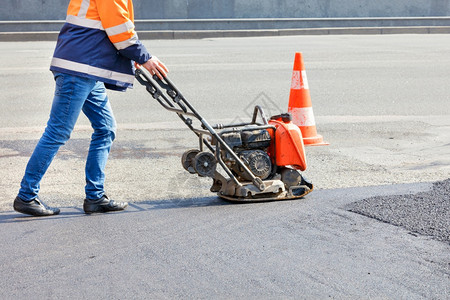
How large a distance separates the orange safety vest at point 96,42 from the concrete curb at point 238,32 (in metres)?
14.8

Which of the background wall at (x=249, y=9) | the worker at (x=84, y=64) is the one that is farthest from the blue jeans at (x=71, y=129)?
the background wall at (x=249, y=9)

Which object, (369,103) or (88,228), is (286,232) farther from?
(369,103)

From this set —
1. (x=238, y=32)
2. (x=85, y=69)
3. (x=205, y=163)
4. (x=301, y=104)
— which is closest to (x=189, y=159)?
(x=205, y=163)

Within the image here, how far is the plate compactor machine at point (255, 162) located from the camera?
463 centimetres

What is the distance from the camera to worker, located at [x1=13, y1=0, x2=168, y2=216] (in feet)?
13.6

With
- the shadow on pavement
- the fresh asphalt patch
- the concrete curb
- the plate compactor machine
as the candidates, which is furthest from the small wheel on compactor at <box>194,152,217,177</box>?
the concrete curb

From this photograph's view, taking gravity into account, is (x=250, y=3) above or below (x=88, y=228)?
above

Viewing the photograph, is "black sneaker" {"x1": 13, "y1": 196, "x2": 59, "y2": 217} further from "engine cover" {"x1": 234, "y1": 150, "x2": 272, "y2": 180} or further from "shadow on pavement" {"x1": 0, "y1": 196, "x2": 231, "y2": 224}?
"engine cover" {"x1": 234, "y1": 150, "x2": 272, "y2": 180}

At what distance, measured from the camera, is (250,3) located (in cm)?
2291

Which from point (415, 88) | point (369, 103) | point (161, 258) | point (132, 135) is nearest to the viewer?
point (161, 258)

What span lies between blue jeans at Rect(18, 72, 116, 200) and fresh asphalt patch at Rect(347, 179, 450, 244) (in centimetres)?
166

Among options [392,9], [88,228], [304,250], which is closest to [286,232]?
[304,250]

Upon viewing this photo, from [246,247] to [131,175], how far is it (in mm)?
1965

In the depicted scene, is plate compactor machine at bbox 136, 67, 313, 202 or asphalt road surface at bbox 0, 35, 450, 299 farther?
plate compactor machine at bbox 136, 67, 313, 202
